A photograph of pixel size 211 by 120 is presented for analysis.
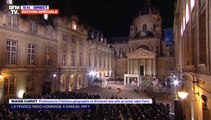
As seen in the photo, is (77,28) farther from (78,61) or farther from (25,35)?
(25,35)

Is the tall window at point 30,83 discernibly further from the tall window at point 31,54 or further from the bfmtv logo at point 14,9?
the bfmtv logo at point 14,9

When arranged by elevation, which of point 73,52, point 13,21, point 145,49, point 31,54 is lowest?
point 31,54

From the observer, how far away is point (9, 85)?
64.8 feet

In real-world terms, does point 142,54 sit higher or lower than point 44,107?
higher

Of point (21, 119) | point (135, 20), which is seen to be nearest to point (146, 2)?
point (135, 20)

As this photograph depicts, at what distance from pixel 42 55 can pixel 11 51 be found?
16.9ft

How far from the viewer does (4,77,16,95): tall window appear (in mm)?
19281

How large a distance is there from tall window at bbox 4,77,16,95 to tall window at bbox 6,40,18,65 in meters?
2.29

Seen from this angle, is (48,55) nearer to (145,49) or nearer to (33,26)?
(33,26)

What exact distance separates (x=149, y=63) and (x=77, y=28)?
25716mm

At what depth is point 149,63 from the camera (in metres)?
47.6

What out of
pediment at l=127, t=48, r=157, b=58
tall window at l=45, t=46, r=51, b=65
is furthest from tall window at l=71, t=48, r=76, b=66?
pediment at l=127, t=48, r=157, b=58

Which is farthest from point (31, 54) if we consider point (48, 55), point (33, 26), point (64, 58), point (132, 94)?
point (132, 94)

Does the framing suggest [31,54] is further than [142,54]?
No
